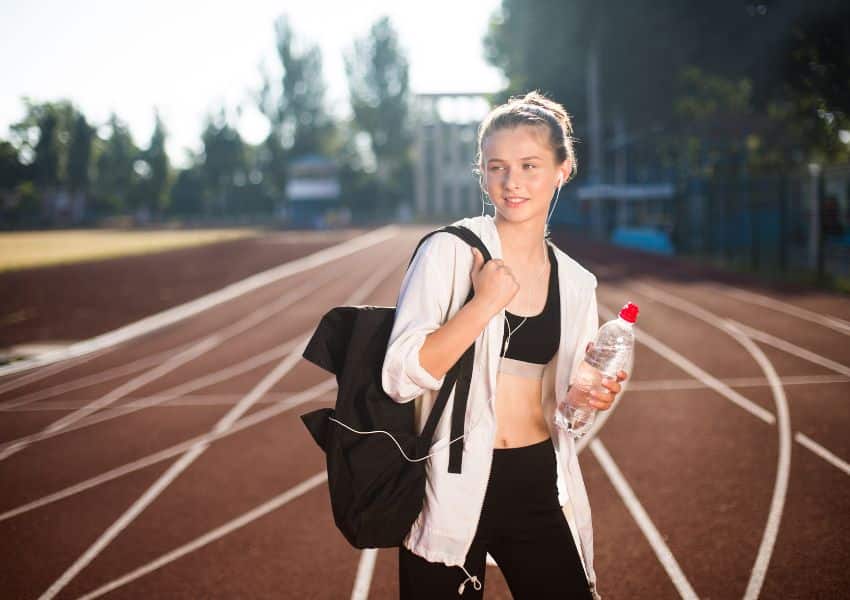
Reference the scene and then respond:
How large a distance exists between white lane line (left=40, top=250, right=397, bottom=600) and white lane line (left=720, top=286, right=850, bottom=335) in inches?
217

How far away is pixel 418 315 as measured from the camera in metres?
1.91

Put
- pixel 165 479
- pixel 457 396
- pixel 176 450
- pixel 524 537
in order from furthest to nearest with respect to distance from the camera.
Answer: pixel 176 450 → pixel 165 479 → pixel 524 537 → pixel 457 396

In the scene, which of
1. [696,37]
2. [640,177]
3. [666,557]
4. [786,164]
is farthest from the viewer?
[640,177]

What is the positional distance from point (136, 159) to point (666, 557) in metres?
71.1

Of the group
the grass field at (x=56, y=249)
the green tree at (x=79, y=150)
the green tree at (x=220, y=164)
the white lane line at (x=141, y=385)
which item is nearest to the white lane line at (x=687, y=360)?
the white lane line at (x=141, y=385)

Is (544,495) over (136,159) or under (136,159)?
under

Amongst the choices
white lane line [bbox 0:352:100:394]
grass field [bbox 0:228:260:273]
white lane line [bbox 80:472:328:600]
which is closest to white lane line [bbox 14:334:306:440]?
white lane line [bbox 0:352:100:394]

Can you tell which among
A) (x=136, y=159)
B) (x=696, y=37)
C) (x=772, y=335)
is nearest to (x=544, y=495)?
(x=772, y=335)

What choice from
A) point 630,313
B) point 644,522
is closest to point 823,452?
point 644,522

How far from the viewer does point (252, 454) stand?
6590 millimetres

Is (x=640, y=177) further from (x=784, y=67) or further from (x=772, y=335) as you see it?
(x=772, y=335)

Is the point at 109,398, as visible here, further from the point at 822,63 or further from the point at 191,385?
the point at 822,63

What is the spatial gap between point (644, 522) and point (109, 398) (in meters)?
6.44

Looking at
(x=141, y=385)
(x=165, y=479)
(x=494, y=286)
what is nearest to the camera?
(x=494, y=286)
